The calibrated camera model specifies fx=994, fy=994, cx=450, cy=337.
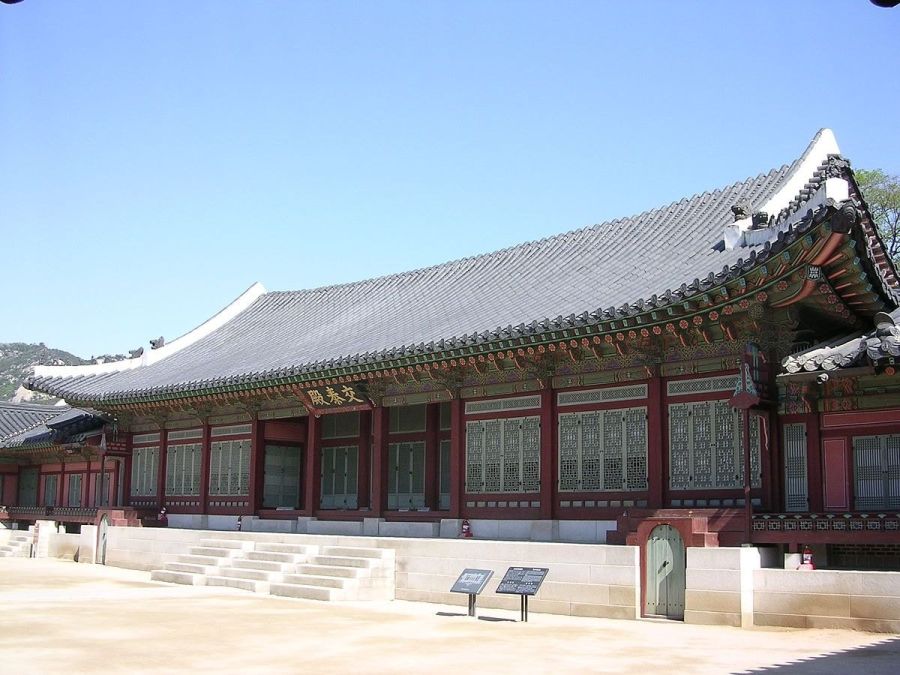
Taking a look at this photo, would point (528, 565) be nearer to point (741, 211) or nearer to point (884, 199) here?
point (741, 211)

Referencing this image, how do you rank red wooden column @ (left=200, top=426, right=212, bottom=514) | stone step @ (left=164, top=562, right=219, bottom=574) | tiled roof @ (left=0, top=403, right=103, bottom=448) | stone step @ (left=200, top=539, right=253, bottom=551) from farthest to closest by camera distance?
tiled roof @ (left=0, top=403, right=103, bottom=448)
red wooden column @ (left=200, top=426, right=212, bottom=514)
stone step @ (left=200, top=539, right=253, bottom=551)
stone step @ (left=164, top=562, right=219, bottom=574)

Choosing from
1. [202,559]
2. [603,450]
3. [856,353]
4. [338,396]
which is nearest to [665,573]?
[603,450]

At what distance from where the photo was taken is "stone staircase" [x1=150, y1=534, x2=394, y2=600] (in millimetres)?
18656

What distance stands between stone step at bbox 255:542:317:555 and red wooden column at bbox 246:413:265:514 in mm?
3348

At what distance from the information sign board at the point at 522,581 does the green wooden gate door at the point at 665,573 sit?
5.50ft

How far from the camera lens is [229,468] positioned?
26578mm

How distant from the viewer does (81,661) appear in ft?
36.6

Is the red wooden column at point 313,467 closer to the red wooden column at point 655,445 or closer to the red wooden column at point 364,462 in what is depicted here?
the red wooden column at point 364,462

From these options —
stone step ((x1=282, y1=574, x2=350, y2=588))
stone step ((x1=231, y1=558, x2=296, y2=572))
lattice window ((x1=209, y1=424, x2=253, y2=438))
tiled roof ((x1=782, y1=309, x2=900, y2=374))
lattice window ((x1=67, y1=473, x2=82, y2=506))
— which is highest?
tiled roof ((x1=782, y1=309, x2=900, y2=374))

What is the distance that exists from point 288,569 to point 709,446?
8815mm

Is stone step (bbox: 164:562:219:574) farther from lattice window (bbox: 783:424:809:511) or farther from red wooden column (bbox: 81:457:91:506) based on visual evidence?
lattice window (bbox: 783:424:809:511)

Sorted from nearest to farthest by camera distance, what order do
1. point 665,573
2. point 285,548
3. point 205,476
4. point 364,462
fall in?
point 665,573 < point 285,548 < point 364,462 < point 205,476

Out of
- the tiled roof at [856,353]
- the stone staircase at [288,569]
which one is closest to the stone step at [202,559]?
the stone staircase at [288,569]

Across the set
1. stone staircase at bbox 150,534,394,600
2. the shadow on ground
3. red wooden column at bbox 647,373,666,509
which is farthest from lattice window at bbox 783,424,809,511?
stone staircase at bbox 150,534,394,600
